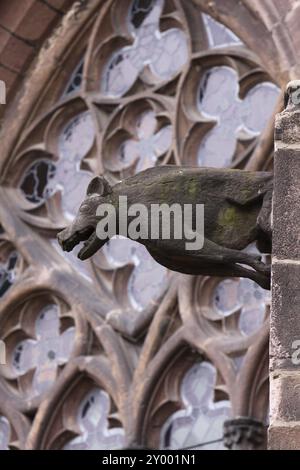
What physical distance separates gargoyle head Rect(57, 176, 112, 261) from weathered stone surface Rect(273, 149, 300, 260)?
61 centimetres

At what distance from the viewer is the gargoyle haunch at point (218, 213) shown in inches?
197

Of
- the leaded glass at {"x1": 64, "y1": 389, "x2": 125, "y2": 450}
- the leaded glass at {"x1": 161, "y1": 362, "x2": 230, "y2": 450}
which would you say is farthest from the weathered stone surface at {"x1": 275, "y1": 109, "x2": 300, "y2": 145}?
the leaded glass at {"x1": 64, "y1": 389, "x2": 125, "y2": 450}

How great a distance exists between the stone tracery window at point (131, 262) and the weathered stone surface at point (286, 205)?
3.43m

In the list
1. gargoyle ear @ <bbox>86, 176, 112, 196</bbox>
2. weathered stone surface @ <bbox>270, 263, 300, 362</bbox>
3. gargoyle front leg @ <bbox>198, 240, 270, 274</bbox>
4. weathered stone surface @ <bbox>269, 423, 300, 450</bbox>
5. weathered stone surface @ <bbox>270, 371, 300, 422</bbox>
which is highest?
gargoyle ear @ <bbox>86, 176, 112, 196</bbox>

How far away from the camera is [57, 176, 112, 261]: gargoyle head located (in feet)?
17.2

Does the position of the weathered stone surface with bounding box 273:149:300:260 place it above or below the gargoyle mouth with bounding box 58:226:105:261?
below

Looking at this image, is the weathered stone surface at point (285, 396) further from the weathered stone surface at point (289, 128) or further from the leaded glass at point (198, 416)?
the leaded glass at point (198, 416)

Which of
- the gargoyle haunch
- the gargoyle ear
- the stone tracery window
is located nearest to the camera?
the gargoyle haunch

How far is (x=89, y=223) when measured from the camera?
531 cm

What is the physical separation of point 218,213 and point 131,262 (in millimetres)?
4222

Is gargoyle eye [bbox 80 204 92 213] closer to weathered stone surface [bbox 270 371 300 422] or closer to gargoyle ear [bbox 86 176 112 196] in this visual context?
gargoyle ear [bbox 86 176 112 196]

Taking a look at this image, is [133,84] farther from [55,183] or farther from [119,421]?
[119,421]

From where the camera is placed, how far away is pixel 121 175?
9.53 m
